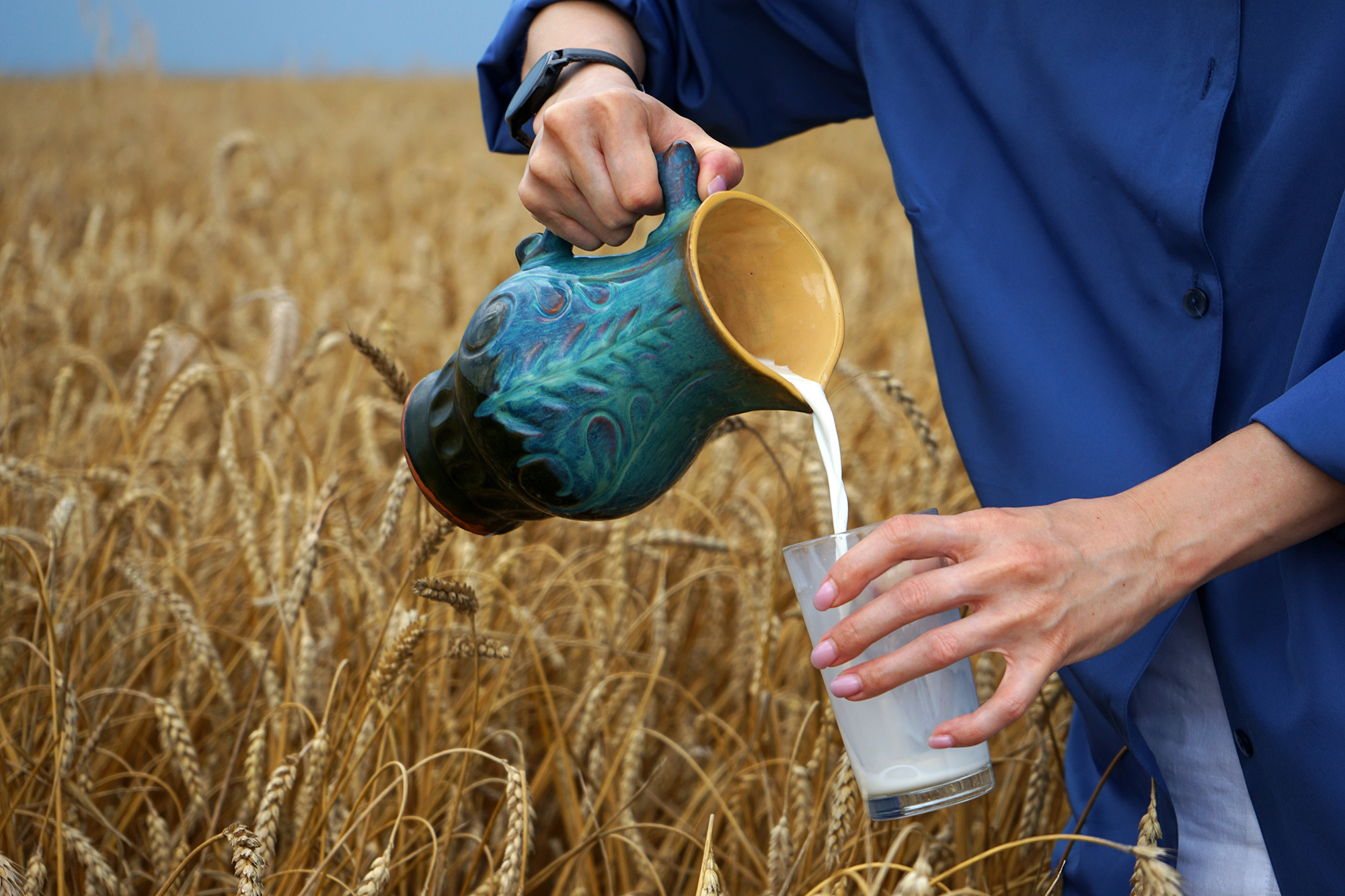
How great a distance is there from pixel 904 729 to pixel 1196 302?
39cm

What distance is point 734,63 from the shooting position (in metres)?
1.02

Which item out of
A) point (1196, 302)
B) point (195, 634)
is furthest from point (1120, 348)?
point (195, 634)

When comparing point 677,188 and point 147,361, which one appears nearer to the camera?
point 677,188

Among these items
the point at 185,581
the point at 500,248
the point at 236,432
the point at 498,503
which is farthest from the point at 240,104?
the point at 498,503

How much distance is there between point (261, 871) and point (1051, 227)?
76 centimetres

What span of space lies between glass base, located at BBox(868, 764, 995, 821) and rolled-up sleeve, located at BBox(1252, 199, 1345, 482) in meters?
0.30

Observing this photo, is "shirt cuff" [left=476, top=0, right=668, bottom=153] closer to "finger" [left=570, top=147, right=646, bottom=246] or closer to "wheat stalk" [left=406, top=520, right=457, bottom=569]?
"finger" [left=570, top=147, right=646, bottom=246]

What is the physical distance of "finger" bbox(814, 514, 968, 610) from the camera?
1.88ft

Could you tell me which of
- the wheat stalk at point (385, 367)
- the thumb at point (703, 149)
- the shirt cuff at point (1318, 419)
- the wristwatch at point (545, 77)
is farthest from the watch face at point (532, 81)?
the shirt cuff at point (1318, 419)

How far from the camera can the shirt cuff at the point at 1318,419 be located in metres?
0.57

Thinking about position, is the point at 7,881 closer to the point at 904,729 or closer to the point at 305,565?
the point at 305,565

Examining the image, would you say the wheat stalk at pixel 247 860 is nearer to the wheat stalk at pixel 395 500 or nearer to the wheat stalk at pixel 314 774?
the wheat stalk at pixel 314 774

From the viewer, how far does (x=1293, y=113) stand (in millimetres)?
678

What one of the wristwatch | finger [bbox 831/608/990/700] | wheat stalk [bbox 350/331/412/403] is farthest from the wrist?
finger [bbox 831/608/990/700]
